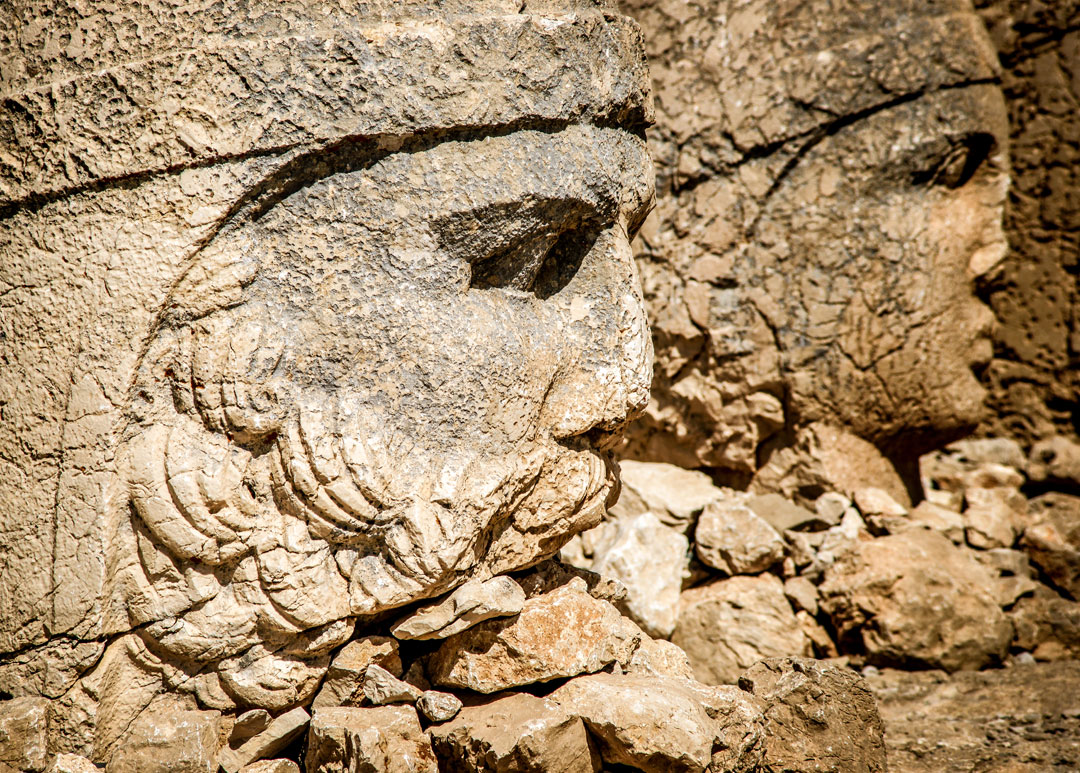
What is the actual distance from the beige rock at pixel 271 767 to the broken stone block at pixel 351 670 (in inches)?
4.3

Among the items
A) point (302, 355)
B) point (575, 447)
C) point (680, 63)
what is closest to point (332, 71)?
point (302, 355)

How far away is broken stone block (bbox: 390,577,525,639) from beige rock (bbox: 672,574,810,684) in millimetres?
977

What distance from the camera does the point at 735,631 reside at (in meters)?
2.40

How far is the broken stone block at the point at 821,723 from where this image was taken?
1.70 m

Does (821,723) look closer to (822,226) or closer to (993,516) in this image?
(993,516)

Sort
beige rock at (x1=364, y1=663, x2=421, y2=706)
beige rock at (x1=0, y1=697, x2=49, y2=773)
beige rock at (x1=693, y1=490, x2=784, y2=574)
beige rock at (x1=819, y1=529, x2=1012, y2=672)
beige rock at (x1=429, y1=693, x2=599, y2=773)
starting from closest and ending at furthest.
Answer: beige rock at (x1=0, y1=697, x2=49, y2=773) → beige rock at (x1=429, y1=693, x2=599, y2=773) → beige rock at (x1=364, y1=663, x2=421, y2=706) → beige rock at (x1=819, y1=529, x2=1012, y2=672) → beige rock at (x1=693, y1=490, x2=784, y2=574)

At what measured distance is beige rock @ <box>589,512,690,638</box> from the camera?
2.44m

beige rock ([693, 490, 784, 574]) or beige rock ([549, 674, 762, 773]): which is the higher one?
beige rock ([693, 490, 784, 574])

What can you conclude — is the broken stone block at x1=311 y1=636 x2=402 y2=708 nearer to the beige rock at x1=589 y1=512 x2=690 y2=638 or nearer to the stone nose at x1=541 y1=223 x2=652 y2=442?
the stone nose at x1=541 y1=223 x2=652 y2=442

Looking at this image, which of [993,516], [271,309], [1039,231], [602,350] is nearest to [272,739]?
[271,309]

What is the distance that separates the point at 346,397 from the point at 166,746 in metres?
0.67

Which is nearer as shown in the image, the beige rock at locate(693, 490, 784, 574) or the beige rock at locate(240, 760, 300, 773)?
the beige rock at locate(240, 760, 300, 773)

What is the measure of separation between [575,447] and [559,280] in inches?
14.3

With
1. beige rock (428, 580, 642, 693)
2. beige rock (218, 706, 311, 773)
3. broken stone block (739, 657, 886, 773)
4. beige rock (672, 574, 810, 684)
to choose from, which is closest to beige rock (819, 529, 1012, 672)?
beige rock (672, 574, 810, 684)
